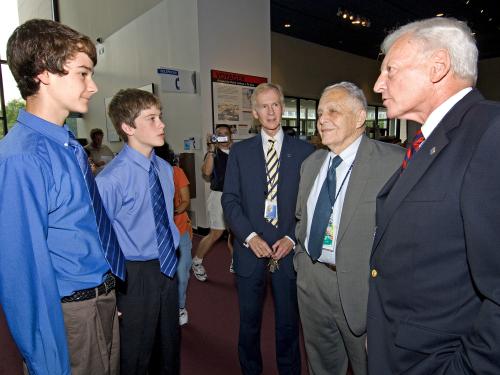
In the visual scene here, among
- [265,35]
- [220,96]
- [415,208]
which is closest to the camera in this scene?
[415,208]

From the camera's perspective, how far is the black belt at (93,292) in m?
1.12

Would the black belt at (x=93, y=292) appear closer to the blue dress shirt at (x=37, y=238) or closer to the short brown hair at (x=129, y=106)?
the blue dress shirt at (x=37, y=238)

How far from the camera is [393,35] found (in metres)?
1.09

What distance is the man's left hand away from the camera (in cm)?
180

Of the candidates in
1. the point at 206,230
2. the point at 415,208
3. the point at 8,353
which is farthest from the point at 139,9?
the point at 415,208

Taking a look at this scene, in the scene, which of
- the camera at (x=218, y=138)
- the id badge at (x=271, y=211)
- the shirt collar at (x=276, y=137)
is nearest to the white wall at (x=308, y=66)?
the camera at (x=218, y=138)

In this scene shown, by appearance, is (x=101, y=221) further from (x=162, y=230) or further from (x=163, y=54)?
(x=163, y=54)

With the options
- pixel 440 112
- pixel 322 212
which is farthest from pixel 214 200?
pixel 440 112

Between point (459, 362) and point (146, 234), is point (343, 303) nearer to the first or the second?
point (459, 362)

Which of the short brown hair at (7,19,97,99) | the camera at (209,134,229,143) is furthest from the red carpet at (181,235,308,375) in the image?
the short brown hair at (7,19,97,99)

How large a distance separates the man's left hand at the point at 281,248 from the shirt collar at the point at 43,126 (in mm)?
1165

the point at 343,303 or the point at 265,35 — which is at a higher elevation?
the point at 265,35

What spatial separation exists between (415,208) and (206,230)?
507cm

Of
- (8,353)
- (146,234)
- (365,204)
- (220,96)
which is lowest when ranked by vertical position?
(8,353)
